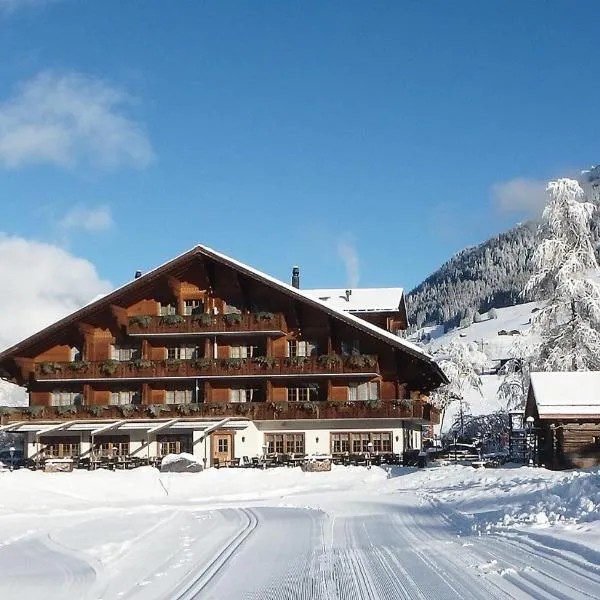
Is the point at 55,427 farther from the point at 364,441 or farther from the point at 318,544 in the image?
the point at 318,544

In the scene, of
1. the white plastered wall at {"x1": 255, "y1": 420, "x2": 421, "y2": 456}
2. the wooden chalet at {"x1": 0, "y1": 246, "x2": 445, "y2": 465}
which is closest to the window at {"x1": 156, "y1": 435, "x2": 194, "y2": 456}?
the wooden chalet at {"x1": 0, "y1": 246, "x2": 445, "y2": 465}

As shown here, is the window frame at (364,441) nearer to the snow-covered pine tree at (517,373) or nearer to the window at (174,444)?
the window at (174,444)

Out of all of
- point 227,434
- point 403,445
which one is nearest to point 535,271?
point 403,445

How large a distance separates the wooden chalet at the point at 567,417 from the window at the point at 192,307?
19.3 meters

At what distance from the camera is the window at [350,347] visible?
4425 cm

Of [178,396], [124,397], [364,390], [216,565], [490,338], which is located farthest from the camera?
[490,338]

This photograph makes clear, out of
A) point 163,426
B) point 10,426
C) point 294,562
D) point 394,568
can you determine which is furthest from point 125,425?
point 394,568

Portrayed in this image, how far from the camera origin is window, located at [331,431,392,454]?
43094 millimetres

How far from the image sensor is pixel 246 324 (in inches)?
1736

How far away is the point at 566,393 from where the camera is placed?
111 ft

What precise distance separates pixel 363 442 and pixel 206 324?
10439 millimetres

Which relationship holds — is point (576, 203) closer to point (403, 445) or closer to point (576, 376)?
point (576, 376)

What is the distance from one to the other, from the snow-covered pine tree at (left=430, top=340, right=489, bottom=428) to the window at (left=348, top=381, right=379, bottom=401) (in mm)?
18743

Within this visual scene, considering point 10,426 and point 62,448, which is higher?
point 10,426
